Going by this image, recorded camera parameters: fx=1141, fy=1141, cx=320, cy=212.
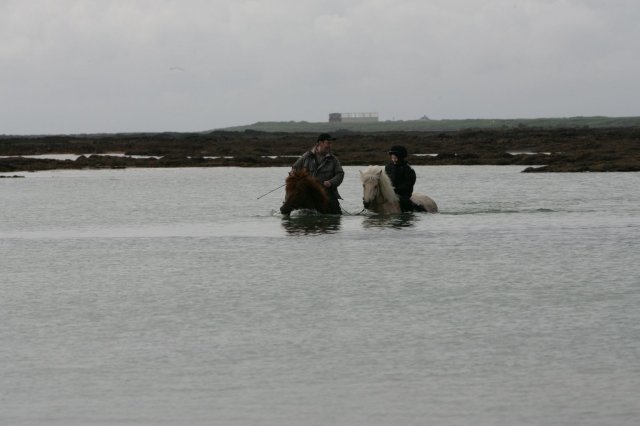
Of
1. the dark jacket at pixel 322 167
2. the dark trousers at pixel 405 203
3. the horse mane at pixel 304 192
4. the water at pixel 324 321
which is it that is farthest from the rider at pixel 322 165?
the dark trousers at pixel 405 203

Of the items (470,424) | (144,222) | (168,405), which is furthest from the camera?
(144,222)

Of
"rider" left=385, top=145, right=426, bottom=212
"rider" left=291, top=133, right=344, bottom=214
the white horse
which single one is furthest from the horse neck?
"rider" left=291, top=133, right=344, bottom=214

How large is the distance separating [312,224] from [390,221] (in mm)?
1326

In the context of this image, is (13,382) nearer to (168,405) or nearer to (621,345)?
(168,405)

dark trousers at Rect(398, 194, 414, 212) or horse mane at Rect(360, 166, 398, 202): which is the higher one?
horse mane at Rect(360, 166, 398, 202)

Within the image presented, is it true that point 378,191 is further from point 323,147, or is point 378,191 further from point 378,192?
point 323,147

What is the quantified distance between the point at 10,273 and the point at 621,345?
785cm

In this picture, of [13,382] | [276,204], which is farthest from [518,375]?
[276,204]

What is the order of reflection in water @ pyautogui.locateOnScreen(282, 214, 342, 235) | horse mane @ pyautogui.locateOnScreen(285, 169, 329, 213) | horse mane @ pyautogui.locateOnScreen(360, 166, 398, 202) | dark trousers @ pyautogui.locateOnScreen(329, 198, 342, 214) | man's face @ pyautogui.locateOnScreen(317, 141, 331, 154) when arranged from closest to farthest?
reflection in water @ pyautogui.locateOnScreen(282, 214, 342, 235)
horse mane @ pyautogui.locateOnScreen(360, 166, 398, 202)
horse mane @ pyautogui.locateOnScreen(285, 169, 329, 213)
man's face @ pyautogui.locateOnScreen(317, 141, 331, 154)
dark trousers @ pyautogui.locateOnScreen(329, 198, 342, 214)

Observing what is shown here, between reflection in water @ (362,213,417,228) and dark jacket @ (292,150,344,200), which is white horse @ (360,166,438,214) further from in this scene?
dark jacket @ (292,150,344,200)

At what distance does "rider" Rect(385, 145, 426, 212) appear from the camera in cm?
1989

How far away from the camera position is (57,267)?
Result: 1425 cm

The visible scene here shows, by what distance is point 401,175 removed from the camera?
20109 millimetres

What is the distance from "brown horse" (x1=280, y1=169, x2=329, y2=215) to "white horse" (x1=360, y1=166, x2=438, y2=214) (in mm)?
810
